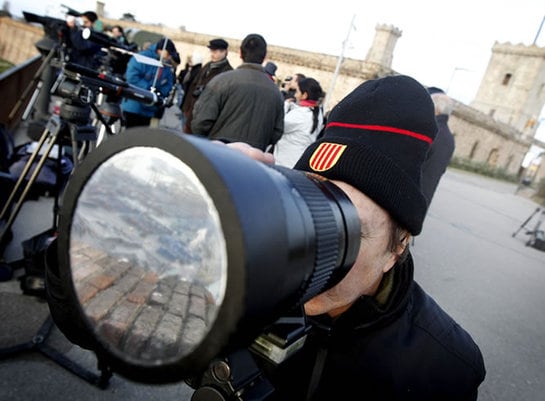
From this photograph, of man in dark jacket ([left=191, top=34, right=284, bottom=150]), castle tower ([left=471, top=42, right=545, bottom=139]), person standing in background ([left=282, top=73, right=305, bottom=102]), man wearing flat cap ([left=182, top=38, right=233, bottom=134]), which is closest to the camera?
man in dark jacket ([left=191, top=34, right=284, bottom=150])

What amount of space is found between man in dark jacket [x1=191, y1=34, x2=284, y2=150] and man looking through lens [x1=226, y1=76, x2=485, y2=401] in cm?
234

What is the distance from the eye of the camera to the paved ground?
2.00 meters

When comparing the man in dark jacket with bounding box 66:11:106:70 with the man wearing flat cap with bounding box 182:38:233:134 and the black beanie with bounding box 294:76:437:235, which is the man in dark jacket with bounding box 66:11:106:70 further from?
the black beanie with bounding box 294:76:437:235

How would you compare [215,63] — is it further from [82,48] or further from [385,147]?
[385,147]

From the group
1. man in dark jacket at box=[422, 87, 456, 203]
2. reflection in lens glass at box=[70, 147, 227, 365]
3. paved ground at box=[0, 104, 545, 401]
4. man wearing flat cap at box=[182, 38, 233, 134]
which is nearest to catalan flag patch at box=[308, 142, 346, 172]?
reflection in lens glass at box=[70, 147, 227, 365]

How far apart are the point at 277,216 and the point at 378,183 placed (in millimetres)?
608

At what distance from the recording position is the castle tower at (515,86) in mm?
41875

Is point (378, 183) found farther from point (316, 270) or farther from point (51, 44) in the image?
point (51, 44)

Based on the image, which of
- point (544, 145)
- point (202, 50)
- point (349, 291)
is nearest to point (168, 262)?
point (349, 291)

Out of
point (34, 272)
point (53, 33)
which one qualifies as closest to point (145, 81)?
point (53, 33)

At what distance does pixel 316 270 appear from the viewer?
574 mm

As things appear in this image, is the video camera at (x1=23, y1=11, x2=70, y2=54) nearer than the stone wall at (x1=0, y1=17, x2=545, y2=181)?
Yes

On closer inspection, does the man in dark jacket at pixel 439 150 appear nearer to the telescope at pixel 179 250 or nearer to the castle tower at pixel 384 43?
the telescope at pixel 179 250

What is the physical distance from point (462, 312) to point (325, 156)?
3719mm
